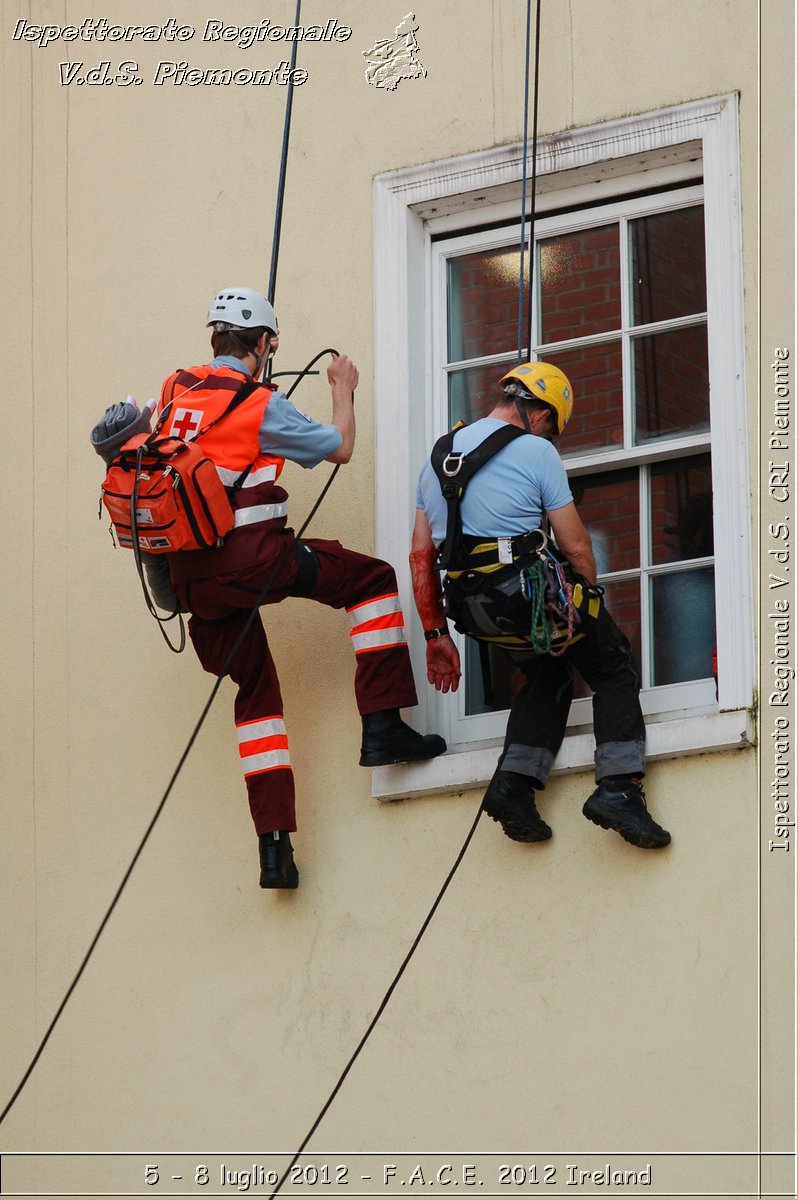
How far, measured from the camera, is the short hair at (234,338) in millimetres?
7109

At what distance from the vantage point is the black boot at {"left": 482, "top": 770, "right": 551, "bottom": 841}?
6.60 m

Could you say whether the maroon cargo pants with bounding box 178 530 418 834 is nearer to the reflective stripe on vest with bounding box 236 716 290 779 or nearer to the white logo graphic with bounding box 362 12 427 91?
the reflective stripe on vest with bounding box 236 716 290 779

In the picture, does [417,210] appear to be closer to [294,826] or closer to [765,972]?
[294,826]

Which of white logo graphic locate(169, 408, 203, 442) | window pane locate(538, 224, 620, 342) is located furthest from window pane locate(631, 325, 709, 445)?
white logo graphic locate(169, 408, 203, 442)

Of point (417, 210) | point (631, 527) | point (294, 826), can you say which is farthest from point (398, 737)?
point (417, 210)

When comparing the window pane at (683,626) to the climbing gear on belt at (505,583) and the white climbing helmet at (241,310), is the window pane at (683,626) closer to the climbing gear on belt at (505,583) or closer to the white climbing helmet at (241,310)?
the climbing gear on belt at (505,583)

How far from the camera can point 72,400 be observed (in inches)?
321

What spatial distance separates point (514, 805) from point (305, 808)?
0.94 m

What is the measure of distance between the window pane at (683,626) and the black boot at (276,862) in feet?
4.25

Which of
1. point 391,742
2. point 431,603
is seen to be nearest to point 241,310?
point 431,603

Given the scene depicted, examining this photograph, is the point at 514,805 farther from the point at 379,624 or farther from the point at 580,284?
the point at 580,284

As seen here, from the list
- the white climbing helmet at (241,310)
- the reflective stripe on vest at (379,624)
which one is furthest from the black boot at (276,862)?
the white climbing helmet at (241,310)

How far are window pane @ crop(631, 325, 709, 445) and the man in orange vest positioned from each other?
94 centimetres

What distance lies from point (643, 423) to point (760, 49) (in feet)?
4.06
